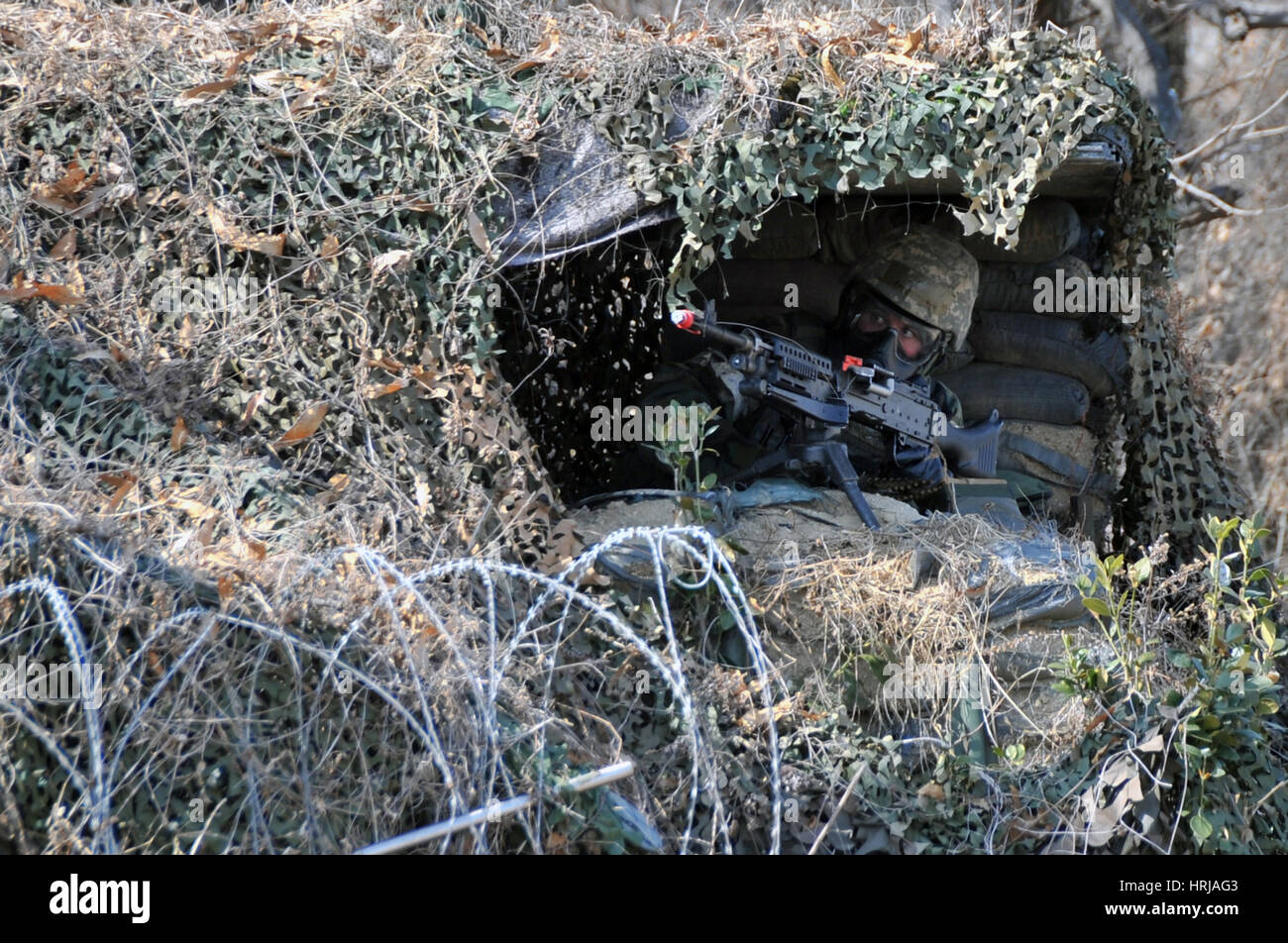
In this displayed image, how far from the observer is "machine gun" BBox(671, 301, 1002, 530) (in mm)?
5770

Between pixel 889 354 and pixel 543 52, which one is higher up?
pixel 543 52

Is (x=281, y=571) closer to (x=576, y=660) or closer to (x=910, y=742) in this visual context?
(x=576, y=660)

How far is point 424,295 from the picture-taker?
5.15 metres

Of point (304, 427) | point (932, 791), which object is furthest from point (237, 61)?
point (932, 791)

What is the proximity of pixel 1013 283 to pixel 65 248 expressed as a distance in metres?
4.72

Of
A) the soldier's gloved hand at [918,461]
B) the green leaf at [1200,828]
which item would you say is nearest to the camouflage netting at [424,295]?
the green leaf at [1200,828]

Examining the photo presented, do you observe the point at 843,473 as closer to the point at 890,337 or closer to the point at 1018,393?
the point at 890,337

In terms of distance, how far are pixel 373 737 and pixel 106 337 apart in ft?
7.01

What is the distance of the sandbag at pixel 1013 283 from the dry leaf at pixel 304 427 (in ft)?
12.4

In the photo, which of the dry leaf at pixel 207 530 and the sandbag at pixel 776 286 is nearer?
the dry leaf at pixel 207 530

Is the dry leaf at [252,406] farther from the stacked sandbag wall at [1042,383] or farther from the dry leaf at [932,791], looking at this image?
the stacked sandbag wall at [1042,383]

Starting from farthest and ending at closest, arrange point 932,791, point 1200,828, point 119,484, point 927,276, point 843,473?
1. point 927,276
2. point 843,473
3. point 932,791
4. point 1200,828
5. point 119,484

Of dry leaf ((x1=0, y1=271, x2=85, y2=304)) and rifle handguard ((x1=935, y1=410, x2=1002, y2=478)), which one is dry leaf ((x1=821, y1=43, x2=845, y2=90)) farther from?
dry leaf ((x1=0, y1=271, x2=85, y2=304))

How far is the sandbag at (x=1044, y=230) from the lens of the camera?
672 cm
